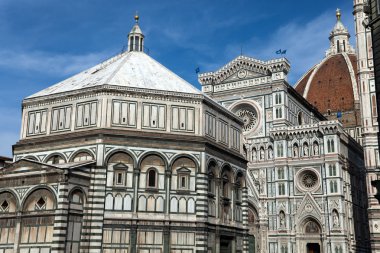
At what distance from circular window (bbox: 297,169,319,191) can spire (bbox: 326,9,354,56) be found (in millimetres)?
58274

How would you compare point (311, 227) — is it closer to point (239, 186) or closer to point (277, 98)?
point (277, 98)

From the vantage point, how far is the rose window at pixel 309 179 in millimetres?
49250

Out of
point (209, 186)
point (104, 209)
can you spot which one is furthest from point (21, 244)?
point (209, 186)

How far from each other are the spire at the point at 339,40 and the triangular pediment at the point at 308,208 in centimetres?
6026

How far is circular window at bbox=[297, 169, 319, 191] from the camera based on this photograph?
4909 cm

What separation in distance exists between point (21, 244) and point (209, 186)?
36.7ft

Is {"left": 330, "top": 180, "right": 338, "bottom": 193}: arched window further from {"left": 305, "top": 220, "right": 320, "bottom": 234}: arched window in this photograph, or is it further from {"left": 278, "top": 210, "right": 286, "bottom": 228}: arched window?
{"left": 278, "top": 210, "right": 286, "bottom": 228}: arched window

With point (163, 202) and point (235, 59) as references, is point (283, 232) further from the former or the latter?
point (163, 202)

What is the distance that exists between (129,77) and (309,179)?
2745 centimetres

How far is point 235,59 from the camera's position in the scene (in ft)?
190

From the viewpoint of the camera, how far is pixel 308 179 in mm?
49781

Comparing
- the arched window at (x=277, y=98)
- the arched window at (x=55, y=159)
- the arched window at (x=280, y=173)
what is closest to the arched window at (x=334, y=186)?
the arched window at (x=280, y=173)

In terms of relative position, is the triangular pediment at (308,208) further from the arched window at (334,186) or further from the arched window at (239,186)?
the arched window at (239,186)

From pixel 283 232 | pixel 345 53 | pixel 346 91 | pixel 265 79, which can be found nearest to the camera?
pixel 283 232
